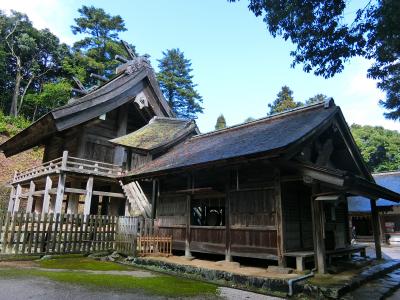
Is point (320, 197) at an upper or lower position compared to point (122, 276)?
upper

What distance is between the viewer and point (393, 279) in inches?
332

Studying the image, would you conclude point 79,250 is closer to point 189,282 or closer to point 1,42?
point 189,282

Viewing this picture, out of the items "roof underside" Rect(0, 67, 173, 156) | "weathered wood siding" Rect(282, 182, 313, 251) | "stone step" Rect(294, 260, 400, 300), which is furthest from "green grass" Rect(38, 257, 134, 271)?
"roof underside" Rect(0, 67, 173, 156)

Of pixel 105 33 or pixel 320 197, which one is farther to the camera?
pixel 105 33

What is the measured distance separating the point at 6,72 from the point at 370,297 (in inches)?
1719

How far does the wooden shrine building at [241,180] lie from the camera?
8195mm

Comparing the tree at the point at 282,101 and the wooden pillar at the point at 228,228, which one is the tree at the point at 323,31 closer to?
the wooden pillar at the point at 228,228

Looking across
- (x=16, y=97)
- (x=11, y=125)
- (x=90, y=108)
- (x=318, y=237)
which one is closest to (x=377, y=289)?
(x=318, y=237)

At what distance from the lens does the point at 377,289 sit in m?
7.11

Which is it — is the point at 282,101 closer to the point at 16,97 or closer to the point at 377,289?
the point at 16,97

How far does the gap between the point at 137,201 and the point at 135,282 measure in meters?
8.95

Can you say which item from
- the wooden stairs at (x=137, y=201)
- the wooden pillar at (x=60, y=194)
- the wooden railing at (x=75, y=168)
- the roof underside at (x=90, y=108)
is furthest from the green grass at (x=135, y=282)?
the roof underside at (x=90, y=108)

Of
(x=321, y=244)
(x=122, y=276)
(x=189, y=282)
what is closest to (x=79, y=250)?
(x=122, y=276)

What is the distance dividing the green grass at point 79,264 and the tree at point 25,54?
105ft
